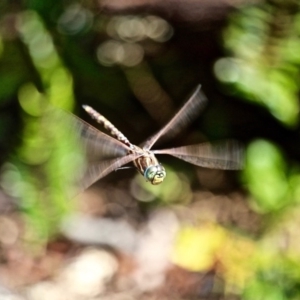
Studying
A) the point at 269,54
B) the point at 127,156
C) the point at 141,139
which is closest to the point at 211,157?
the point at 127,156

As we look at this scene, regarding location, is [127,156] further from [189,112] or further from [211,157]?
[189,112]

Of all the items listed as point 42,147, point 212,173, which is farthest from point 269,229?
point 42,147

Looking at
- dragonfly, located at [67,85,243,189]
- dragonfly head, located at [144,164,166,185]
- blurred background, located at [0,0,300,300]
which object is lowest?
blurred background, located at [0,0,300,300]

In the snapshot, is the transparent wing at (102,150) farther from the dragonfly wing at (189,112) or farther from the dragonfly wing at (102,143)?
the dragonfly wing at (189,112)

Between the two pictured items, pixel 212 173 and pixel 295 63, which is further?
pixel 212 173

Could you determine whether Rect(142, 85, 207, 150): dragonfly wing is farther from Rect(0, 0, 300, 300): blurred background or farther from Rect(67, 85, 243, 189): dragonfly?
Rect(67, 85, 243, 189): dragonfly

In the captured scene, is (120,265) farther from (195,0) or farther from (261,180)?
(195,0)

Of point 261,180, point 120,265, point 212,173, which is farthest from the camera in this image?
point 212,173

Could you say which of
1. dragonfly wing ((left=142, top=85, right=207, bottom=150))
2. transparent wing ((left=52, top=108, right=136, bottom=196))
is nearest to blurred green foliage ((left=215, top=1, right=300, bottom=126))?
dragonfly wing ((left=142, top=85, right=207, bottom=150))

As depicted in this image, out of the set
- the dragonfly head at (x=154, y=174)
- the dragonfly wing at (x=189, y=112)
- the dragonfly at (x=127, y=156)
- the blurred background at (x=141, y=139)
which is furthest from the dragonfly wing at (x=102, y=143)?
the dragonfly wing at (x=189, y=112)
